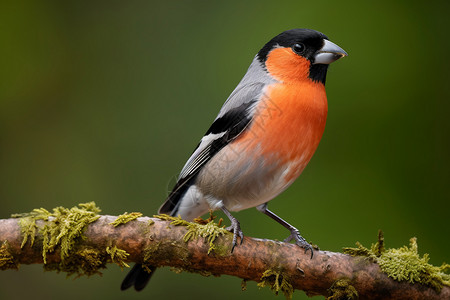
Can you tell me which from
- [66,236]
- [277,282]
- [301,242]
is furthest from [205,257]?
[66,236]

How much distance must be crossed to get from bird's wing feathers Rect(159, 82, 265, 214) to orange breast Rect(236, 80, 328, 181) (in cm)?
8

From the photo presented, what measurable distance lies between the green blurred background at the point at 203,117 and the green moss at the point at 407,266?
1.61 m

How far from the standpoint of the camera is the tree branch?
3154 mm

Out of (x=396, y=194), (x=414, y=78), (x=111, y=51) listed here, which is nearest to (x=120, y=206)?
(x=111, y=51)

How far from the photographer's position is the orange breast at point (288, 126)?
3482 millimetres

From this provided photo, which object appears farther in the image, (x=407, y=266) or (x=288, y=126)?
(x=288, y=126)

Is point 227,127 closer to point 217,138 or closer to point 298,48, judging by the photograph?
point 217,138

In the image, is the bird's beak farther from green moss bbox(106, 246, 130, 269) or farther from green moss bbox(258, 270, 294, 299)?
green moss bbox(106, 246, 130, 269)

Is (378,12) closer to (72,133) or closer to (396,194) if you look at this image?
(396,194)

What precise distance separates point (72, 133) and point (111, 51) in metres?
1.09

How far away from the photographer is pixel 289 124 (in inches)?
136

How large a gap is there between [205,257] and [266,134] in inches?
34.4

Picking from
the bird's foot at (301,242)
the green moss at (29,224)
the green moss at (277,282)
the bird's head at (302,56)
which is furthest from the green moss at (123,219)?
the bird's head at (302,56)

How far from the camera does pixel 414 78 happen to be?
5.33 metres
